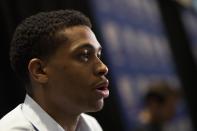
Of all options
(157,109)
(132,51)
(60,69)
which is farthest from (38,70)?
(132,51)

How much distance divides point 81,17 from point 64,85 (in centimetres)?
23

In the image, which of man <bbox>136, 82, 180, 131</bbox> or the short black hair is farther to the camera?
man <bbox>136, 82, 180, 131</bbox>

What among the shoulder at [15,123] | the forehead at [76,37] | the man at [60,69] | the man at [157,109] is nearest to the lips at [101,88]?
the man at [60,69]

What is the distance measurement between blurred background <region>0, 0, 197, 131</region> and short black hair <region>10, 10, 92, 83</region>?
955mm

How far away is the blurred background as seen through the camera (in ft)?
7.86

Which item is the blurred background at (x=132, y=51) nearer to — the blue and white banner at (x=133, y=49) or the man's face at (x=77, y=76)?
the blue and white banner at (x=133, y=49)

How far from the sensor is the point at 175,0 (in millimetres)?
5145

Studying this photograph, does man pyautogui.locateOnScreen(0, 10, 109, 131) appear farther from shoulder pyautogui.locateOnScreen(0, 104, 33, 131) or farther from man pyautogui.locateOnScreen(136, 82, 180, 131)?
man pyautogui.locateOnScreen(136, 82, 180, 131)

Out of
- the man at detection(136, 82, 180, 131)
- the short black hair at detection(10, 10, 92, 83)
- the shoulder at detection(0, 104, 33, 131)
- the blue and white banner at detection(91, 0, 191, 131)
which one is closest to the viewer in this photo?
the shoulder at detection(0, 104, 33, 131)

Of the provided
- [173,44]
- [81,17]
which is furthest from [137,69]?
[81,17]

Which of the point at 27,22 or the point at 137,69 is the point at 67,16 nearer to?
the point at 27,22

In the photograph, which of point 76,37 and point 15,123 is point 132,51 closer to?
point 76,37

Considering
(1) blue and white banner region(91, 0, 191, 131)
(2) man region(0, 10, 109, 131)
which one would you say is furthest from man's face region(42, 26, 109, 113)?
(1) blue and white banner region(91, 0, 191, 131)

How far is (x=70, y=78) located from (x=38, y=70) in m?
0.10
